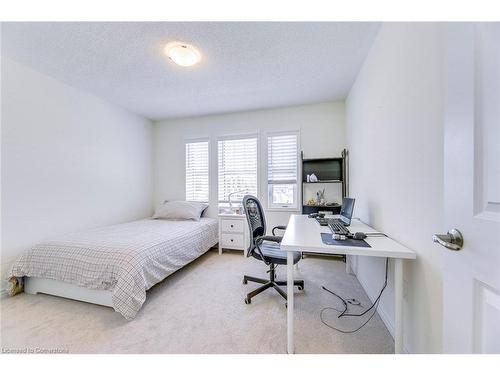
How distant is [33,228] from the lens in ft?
7.30

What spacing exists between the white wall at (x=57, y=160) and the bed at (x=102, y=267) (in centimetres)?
48

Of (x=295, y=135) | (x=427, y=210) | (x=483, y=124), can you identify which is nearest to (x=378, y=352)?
(x=427, y=210)

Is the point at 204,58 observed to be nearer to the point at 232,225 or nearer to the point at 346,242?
the point at 346,242

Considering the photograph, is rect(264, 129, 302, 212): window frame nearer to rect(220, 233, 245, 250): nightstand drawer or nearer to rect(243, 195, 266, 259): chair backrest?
rect(220, 233, 245, 250): nightstand drawer

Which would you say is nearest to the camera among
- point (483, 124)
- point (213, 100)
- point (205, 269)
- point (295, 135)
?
point (483, 124)

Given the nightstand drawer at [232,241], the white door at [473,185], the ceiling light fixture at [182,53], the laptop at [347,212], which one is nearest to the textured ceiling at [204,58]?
the ceiling light fixture at [182,53]

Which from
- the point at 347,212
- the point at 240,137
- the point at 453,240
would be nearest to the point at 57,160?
the point at 240,137

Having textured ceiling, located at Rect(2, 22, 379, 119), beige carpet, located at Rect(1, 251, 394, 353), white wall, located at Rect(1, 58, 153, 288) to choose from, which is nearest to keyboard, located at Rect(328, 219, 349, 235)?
beige carpet, located at Rect(1, 251, 394, 353)

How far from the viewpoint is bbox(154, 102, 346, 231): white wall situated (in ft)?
10.5

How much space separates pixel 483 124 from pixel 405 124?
2.84ft

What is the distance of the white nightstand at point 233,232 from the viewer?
3.18 m

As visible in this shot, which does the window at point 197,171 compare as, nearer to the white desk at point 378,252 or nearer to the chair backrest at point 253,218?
the chair backrest at point 253,218

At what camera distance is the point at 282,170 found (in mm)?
3420
